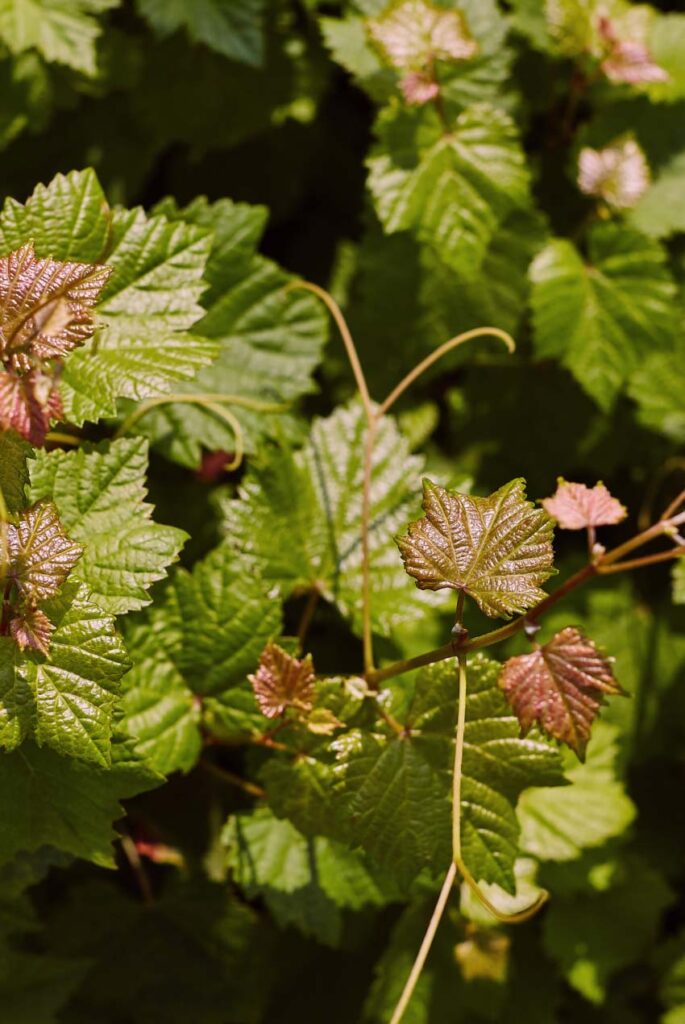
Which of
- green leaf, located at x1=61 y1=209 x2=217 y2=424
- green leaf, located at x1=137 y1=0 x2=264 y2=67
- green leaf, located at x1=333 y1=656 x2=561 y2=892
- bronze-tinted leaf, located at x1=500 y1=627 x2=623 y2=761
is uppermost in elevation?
green leaf, located at x1=137 y1=0 x2=264 y2=67

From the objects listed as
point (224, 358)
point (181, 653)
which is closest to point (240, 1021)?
point (181, 653)

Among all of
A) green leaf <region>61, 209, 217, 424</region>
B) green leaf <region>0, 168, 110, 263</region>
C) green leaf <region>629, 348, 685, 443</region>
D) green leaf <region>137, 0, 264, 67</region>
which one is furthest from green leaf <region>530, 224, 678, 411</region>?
green leaf <region>0, 168, 110, 263</region>

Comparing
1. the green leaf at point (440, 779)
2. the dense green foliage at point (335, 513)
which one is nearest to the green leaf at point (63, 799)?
the dense green foliage at point (335, 513)

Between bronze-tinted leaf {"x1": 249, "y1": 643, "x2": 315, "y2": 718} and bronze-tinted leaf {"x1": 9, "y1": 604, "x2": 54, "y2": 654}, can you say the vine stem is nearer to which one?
bronze-tinted leaf {"x1": 249, "y1": 643, "x2": 315, "y2": 718}

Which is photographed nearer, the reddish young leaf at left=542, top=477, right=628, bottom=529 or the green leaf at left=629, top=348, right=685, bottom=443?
the reddish young leaf at left=542, top=477, right=628, bottom=529

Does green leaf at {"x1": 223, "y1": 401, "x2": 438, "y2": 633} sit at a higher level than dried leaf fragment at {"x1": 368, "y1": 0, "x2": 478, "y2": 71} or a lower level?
lower

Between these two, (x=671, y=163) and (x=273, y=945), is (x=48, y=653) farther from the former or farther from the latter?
(x=671, y=163)

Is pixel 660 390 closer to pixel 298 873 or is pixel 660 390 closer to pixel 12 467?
pixel 298 873

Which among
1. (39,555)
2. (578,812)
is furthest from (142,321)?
(578,812)
